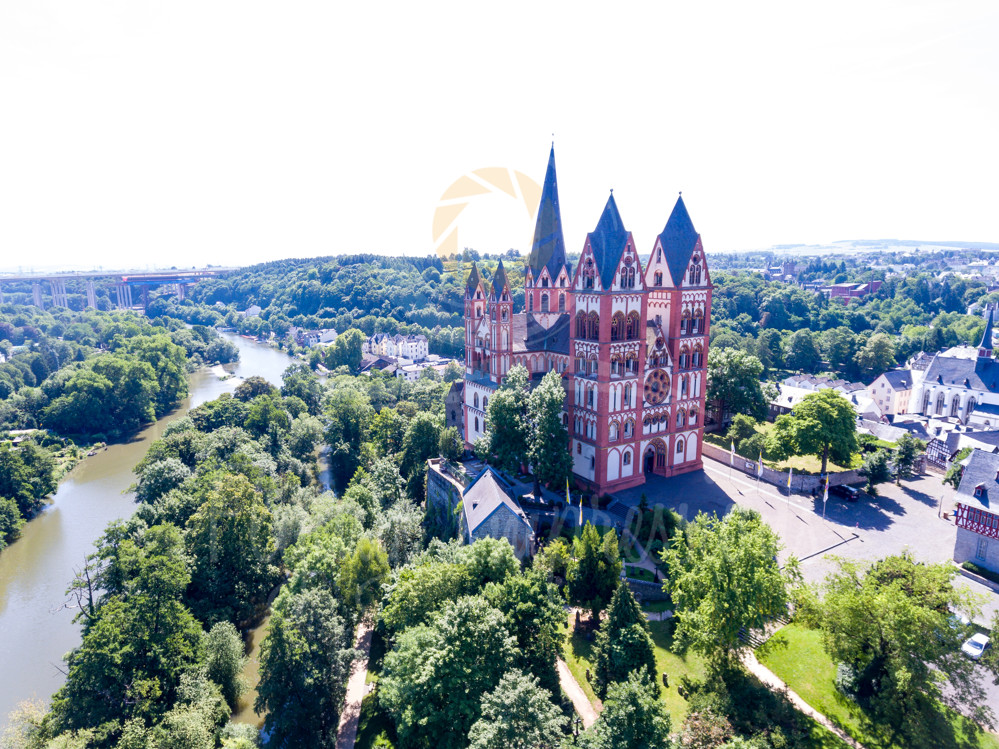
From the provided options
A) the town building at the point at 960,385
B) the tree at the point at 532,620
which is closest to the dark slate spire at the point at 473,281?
the tree at the point at 532,620

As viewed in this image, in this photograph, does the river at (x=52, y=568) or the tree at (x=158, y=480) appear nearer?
the river at (x=52, y=568)

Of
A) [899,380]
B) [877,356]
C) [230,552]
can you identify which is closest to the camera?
[230,552]

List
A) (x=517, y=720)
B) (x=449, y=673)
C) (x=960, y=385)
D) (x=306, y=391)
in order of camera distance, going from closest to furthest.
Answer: (x=517, y=720) → (x=449, y=673) → (x=960, y=385) → (x=306, y=391)

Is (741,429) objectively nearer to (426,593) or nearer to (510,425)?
(510,425)

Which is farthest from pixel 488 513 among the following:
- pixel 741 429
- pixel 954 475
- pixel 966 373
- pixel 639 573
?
pixel 966 373

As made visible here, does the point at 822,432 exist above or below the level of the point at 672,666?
above

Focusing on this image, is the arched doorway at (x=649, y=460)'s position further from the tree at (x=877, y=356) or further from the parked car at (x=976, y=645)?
the tree at (x=877, y=356)

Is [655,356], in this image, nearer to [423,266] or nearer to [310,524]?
[310,524]
